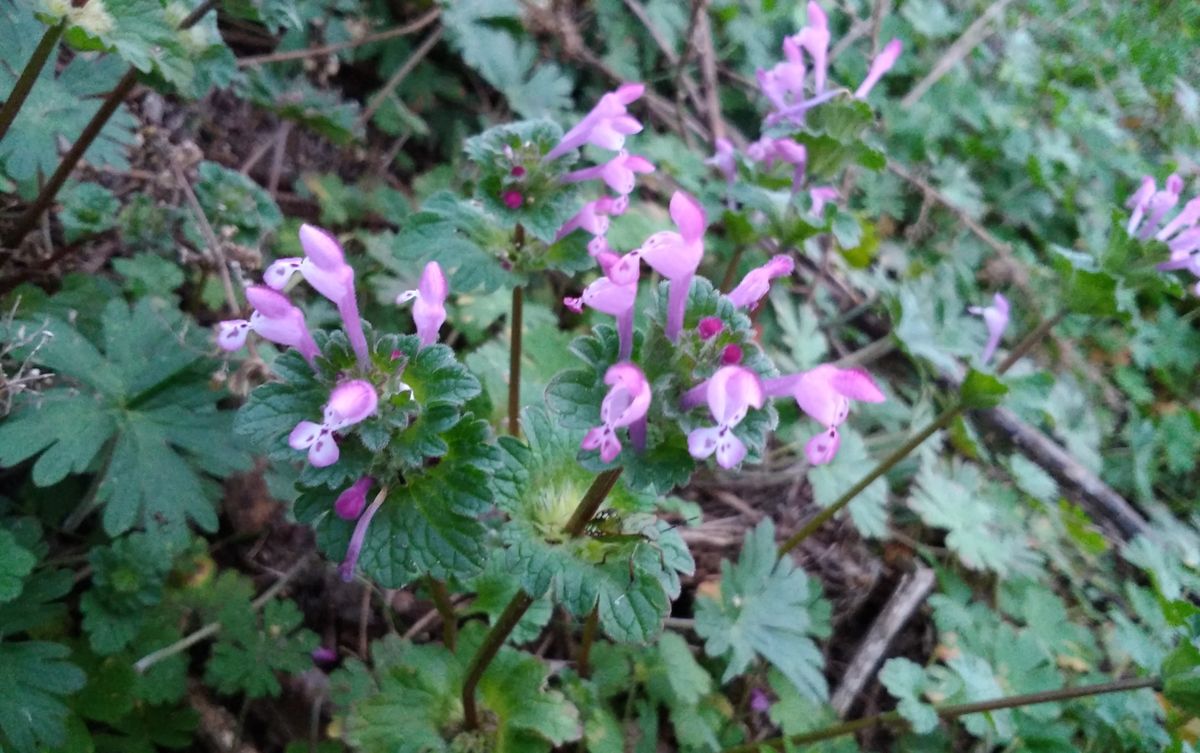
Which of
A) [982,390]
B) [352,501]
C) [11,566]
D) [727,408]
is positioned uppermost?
[727,408]

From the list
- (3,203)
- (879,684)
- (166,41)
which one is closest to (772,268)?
(166,41)

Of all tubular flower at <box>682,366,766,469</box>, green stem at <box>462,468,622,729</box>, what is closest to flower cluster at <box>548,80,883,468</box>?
tubular flower at <box>682,366,766,469</box>

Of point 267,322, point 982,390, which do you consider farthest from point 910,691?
point 267,322

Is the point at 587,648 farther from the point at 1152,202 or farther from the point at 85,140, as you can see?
the point at 1152,202

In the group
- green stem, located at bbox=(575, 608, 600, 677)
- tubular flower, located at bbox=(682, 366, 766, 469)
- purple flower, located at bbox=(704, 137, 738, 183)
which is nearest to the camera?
tubular flower, located at bbox=(682, 366, 766, 469)

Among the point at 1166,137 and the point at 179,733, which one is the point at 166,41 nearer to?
the point at 179,733

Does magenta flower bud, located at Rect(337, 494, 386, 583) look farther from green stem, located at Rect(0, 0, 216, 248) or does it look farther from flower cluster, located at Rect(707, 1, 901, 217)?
flower cluster, located at Rect(707, 1, 901, 217)
